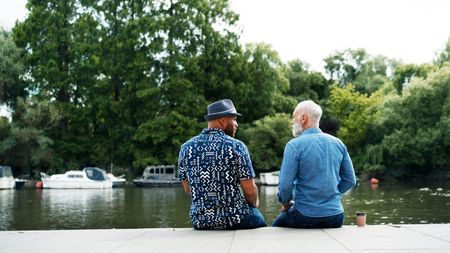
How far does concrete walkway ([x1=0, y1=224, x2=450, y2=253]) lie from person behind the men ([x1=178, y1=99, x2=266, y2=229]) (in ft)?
0.62

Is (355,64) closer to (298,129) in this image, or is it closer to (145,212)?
(145,212)

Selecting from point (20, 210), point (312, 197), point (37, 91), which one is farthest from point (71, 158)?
point (312, 197)

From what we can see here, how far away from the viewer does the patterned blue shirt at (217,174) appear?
604 cm

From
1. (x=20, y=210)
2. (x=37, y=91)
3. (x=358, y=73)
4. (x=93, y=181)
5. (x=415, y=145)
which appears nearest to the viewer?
(x=20, y=210)

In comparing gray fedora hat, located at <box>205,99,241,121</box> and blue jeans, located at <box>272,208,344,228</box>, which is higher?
gray fedora hat, located at <box>205,99,241,121</box>

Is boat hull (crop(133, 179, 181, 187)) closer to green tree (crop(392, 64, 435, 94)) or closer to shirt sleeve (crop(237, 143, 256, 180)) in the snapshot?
green tree (crop(392, 64, 435, 94))

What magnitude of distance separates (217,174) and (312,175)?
3.01 feet

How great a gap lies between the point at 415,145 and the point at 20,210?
1346 inches

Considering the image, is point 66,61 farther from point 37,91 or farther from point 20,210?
point 20,210

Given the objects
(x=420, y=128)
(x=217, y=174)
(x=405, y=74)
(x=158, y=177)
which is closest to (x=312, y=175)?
(x=217, y=174)

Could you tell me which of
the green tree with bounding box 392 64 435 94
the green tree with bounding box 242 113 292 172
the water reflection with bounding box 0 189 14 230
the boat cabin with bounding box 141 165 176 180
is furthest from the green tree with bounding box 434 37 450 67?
the water reflection with bounding box 0 189 14 230

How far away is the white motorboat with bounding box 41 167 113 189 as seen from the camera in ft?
148

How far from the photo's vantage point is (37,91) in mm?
53844

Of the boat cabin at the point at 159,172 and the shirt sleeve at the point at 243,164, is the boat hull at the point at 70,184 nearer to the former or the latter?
the boat cabin at the point at 159,172
